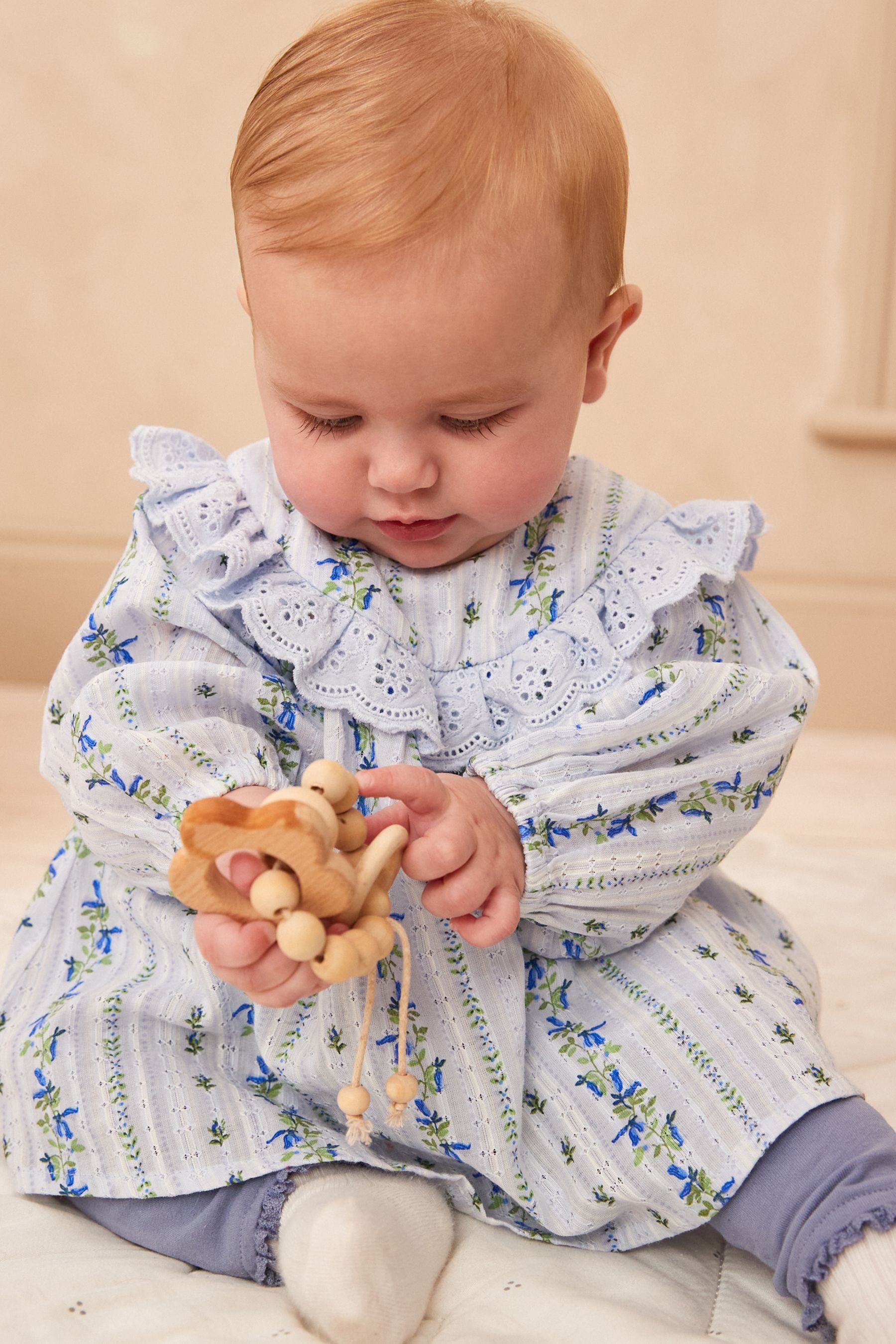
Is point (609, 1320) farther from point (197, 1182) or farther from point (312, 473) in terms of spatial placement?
point (312, 473)

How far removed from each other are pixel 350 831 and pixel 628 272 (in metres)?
1.38

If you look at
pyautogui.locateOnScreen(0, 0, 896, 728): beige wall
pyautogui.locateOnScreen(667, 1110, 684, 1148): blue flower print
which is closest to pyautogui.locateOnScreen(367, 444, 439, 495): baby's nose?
pyautogui.locateOnScreen(667, 1110, 684, 1148): blue flower print

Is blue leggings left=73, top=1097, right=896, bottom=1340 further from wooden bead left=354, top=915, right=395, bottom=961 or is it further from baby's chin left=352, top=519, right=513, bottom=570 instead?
baby's chin left=352, top=519, right=513, bottom=570

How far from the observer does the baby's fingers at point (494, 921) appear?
0.64m

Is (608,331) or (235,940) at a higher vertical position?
(608,331)

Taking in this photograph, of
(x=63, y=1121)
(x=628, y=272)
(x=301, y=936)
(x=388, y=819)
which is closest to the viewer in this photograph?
(x=301, y=936)

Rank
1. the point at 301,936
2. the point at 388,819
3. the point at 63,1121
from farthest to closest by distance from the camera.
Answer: the point at 63,1121
the point at 388,819
the point at 301,936

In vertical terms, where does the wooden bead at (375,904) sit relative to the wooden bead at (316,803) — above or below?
below

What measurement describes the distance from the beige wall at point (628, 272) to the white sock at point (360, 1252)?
1.31m

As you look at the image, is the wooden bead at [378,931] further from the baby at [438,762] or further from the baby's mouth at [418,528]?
the baby's mouth at [418,528]

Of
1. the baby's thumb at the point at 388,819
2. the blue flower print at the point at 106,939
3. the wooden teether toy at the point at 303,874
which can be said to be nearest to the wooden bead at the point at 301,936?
the wooden teether toy at the point at 303,874

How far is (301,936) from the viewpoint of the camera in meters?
0.53

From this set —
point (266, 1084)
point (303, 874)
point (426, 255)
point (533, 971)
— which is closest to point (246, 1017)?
point (266, 1084)

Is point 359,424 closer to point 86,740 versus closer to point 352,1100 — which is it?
point 86,740
